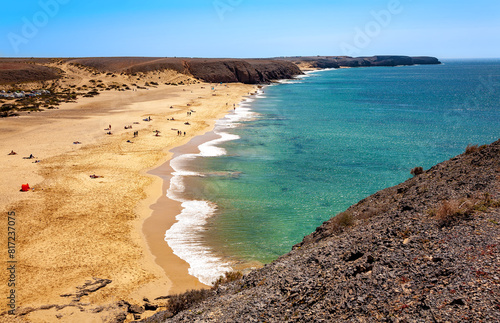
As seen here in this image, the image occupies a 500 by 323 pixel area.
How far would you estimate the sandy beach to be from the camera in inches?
525

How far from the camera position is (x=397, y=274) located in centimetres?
805

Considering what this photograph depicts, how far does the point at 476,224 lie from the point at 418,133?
40.7 meters

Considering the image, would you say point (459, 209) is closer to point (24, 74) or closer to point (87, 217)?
point (87, 217)

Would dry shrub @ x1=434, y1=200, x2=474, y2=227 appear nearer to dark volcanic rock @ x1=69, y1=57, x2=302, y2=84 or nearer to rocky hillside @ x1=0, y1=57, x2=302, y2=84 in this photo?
rocky hillside @ x1=0, y1=57, x2=302, y2=84

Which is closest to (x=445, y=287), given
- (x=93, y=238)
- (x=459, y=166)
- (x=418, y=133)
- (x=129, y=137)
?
(x=459, y=166)

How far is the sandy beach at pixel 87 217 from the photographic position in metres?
13.3

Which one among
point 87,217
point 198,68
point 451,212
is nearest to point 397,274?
point 451,212

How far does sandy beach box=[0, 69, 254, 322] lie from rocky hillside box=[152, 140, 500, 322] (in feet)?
12.4

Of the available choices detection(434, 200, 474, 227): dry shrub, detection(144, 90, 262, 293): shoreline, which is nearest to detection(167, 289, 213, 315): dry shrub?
detection(144, 90, 262, 293): shoreline

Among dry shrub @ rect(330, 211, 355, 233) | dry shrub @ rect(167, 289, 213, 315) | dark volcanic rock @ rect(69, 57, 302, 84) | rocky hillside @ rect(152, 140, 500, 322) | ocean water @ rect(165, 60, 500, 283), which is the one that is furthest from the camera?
dark volcanic rock @ rect(69, 57, 302, 84)

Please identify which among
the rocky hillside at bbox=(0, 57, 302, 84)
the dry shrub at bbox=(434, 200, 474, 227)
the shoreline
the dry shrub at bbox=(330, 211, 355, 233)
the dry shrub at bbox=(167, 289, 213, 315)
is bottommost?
the shoreline

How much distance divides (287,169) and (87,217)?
16639 millimetres

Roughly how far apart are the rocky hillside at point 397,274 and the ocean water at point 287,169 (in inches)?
222

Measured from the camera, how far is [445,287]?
7262mm
